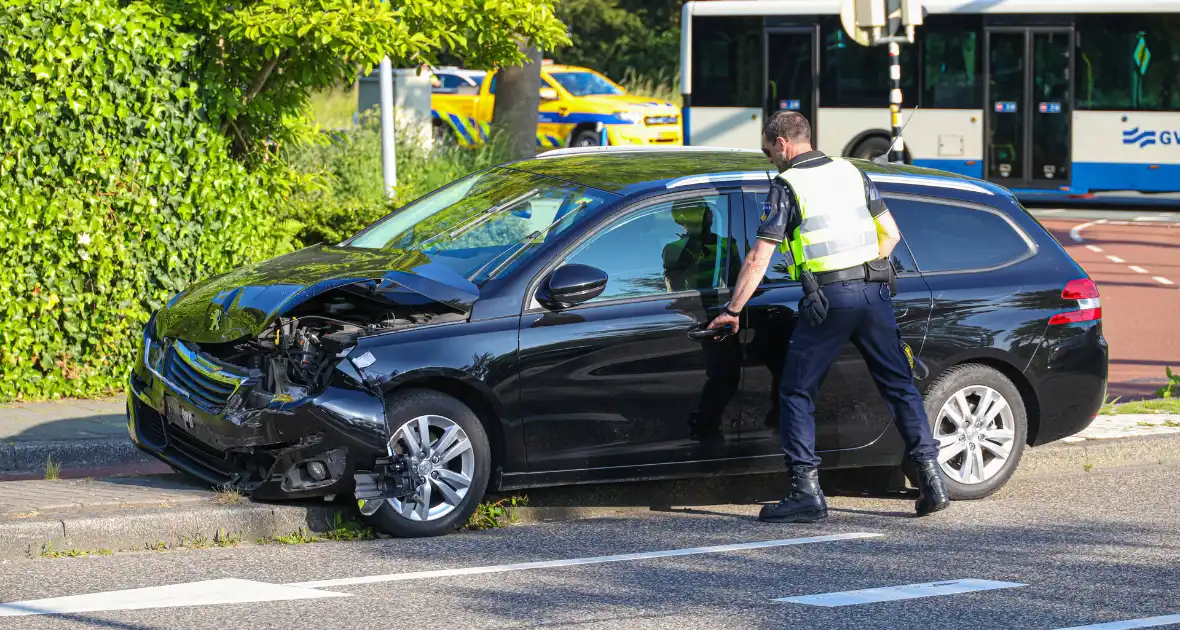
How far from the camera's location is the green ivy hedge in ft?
28.9

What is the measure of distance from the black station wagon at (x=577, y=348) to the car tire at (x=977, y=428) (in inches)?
0.5

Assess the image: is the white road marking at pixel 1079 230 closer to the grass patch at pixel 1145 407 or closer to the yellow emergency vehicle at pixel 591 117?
the yellow emergency vehicle at pixel 591 117

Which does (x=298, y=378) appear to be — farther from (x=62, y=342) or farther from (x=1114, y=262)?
(x=1114, y=262)

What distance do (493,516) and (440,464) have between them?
1.62 feet

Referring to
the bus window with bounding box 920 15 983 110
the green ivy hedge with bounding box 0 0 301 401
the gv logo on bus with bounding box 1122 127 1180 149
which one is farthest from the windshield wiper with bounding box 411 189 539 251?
the bus window with bounding box 920 15 983 110

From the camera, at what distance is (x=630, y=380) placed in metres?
6.89

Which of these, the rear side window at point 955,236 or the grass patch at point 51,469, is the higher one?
the rear side window at point 955,236

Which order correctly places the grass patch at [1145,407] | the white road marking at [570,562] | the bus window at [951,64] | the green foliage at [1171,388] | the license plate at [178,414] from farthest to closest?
1. the bus window at [951,64]
2. the green foliage at [1171,388]
3. the grass patch at [1145,407]
4. the license plate at [178,414]
5. the white road marking at [570,562]

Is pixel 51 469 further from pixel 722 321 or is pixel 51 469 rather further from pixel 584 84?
pixel 584 84

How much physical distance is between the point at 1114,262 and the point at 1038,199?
780 cm

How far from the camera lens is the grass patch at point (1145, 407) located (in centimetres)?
970

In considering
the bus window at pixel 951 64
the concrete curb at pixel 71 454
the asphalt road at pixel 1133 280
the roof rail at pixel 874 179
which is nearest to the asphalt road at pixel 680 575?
the roof rail at pixel 874 179

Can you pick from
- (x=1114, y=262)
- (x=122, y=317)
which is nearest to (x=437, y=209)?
(x=122, y=317)

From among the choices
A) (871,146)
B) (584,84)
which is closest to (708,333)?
(871,146)
